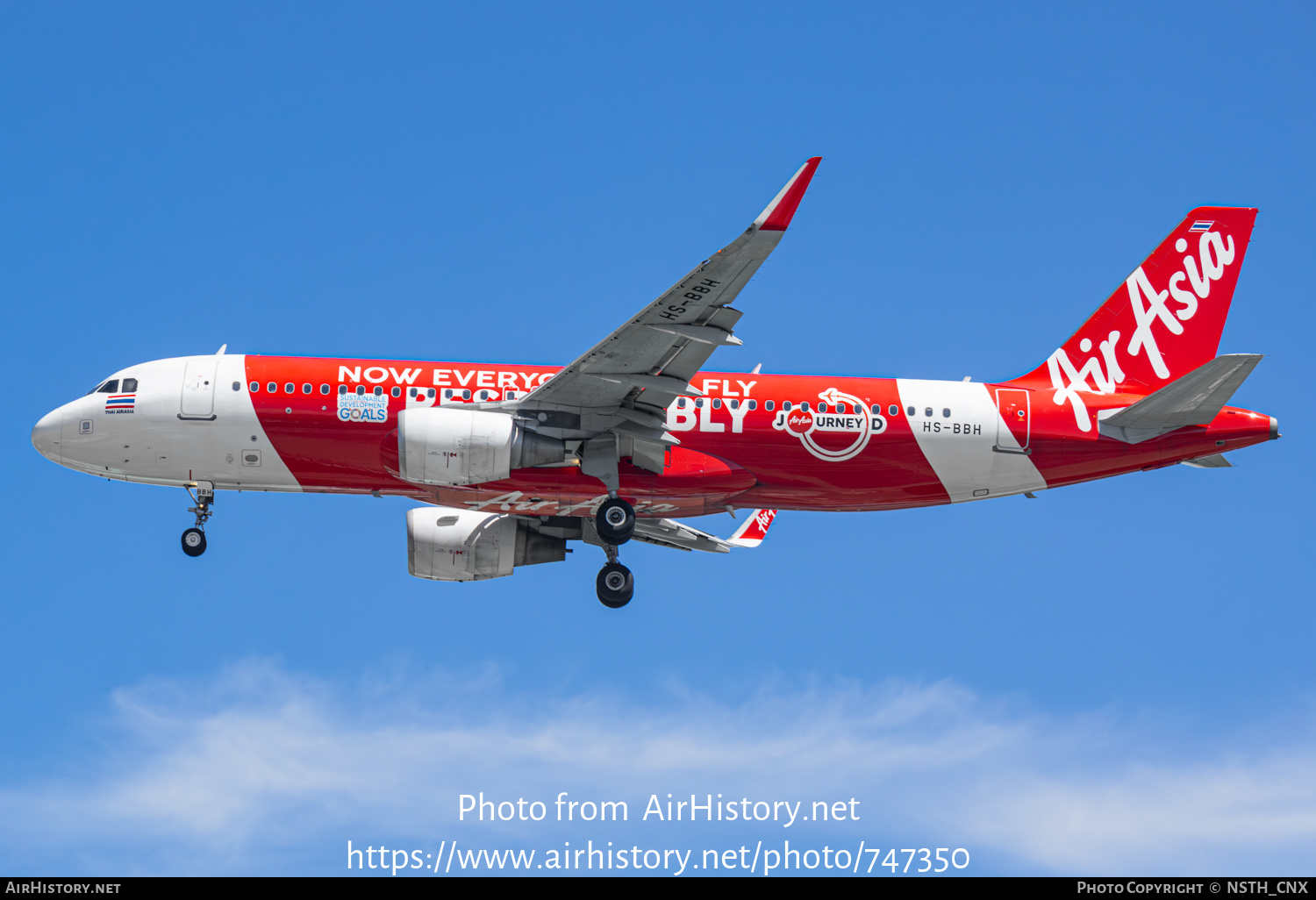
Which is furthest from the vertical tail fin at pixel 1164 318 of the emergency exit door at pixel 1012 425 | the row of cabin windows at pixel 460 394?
the row of cabin windows at pixel 460 394

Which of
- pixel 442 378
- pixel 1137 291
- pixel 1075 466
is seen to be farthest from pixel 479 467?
pixel 1137 291

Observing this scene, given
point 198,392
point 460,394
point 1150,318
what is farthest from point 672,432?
point 1150,318

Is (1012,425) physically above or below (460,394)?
below

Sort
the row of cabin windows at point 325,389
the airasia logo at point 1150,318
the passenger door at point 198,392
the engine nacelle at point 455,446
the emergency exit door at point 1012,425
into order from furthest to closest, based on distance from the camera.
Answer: the airasia logo at point 1150,318 → the emergency exit door at point 1012,425 → the passenger door at point 198,392 → the row of cabin windows at point 325,389 → the engine nacelle at point 455,446

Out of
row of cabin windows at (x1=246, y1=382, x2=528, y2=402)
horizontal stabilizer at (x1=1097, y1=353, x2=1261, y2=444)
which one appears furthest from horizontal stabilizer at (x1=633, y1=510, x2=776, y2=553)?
horizontal stabilizer at (x1=1097, y1=353, x2=1261, y2=444)

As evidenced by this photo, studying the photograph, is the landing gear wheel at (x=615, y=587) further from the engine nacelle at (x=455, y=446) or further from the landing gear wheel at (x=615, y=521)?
the engine nacelle at (x=455, y=446)

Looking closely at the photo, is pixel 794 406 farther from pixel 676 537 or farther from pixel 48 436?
pixel 48 436

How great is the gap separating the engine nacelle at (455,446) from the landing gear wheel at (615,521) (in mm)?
2528

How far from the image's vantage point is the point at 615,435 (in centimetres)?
3316

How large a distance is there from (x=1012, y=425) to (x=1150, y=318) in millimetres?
5413

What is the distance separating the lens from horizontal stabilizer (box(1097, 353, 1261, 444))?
3172cm

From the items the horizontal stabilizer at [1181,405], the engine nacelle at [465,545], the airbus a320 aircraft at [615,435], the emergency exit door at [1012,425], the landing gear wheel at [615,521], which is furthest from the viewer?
the engine nacelle at [465,545]

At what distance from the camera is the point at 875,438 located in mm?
34188

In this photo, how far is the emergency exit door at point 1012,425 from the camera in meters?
34.6
